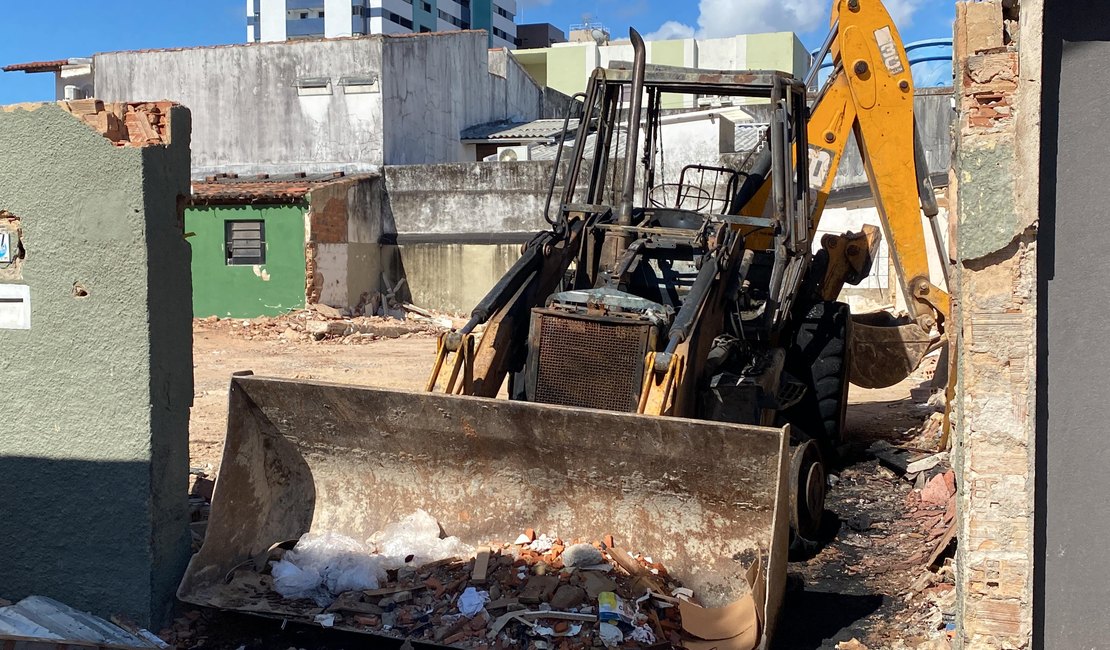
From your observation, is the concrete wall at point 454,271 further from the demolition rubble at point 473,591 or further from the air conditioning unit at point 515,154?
the demolition rubble at point 473,591

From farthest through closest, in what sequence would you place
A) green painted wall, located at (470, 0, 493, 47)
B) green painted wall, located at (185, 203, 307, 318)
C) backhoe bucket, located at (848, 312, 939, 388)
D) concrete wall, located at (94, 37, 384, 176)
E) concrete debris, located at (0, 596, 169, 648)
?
green painted wall, located at (470, 0, 493, 47) → concrete wall, located at (94, 37, 384, 176) → green painted wall, located at (185, 203, 307, 318) → backhoe bucket, located at (848, 312, 939, 388) → concrete debris, located at (0, 596, 169, 648)

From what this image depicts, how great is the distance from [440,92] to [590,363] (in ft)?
68.9

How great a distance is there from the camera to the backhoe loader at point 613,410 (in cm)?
515

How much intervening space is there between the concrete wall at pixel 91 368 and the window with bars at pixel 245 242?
15.7m

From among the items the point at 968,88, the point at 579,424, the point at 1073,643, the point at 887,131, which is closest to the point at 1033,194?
the point at 968,88

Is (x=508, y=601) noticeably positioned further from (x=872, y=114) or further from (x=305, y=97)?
(x=305, y=97)

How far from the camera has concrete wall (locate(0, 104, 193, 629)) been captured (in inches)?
191

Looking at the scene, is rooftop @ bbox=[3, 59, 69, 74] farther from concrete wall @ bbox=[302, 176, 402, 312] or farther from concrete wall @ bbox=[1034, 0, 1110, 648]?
concrete wall @ bbox=[1034, 0, 1110, 648]

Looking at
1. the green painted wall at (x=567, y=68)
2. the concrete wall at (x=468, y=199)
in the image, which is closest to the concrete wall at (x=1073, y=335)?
the concrete wall at (x=468, y=199)

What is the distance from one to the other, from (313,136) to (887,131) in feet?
58.1

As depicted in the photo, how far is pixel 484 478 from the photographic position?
564 cm

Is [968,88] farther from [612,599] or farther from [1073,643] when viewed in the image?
[612,599]

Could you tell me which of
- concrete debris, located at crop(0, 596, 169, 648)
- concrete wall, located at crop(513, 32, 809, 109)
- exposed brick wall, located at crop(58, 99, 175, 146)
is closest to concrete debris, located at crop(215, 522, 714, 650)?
concrete debris, located at crop(0, 596, 169, 648)

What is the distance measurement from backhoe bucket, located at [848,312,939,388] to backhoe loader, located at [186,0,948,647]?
1.36m
